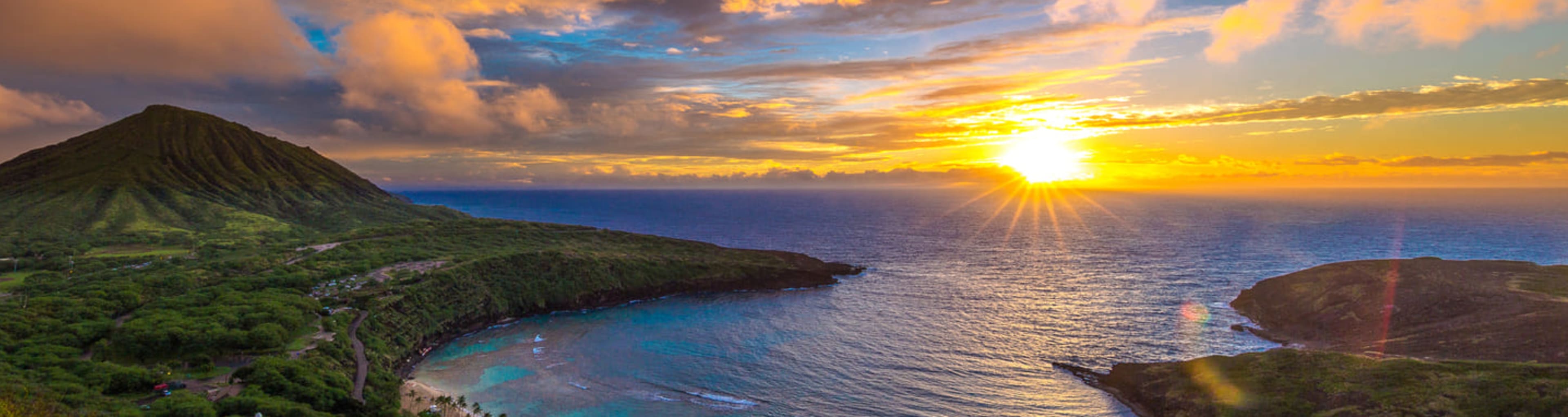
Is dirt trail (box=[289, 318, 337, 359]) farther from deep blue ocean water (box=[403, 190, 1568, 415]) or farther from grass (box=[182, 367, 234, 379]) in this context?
deep blue ocean water (box=[403, 190, 1568, 415])

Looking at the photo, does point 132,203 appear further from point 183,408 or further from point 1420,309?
point 1420,309

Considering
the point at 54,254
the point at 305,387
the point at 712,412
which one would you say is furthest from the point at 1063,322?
the point at 54,254

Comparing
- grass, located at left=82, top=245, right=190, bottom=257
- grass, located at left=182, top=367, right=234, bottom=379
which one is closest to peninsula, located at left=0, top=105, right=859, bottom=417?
grass, located at left=182, top=367, right=234, bottom=379

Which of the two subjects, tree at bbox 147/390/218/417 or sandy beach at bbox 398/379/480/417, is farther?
sandy beach at bbox 398/379/480/417

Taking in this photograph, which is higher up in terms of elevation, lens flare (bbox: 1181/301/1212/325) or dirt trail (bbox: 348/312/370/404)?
dirt trail (bbox: 348/312/370/404)

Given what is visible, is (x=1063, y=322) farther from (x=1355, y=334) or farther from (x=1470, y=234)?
(x=1470, y=234)

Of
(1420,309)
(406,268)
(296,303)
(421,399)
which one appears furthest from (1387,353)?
(406,268)
